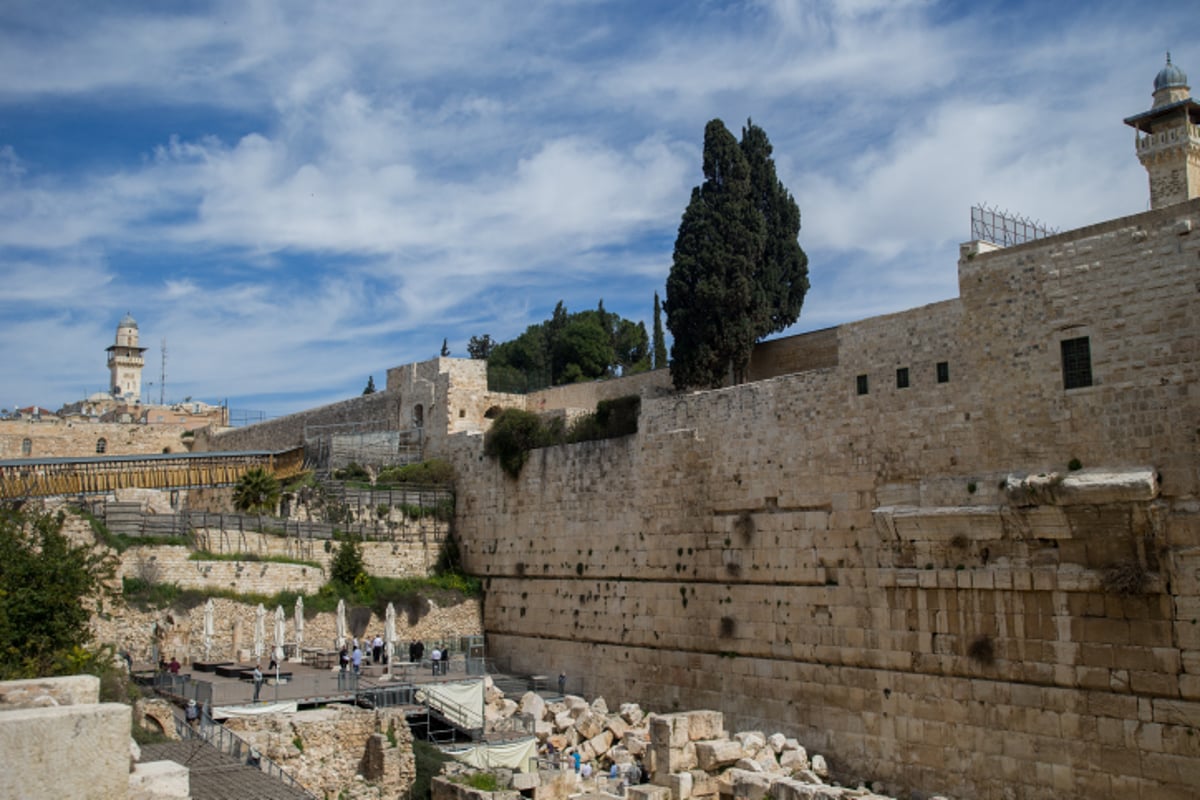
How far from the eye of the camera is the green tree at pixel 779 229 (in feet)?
71.5

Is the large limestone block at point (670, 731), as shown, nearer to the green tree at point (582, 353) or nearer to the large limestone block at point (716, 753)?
the large limestone block at point (716, 753)

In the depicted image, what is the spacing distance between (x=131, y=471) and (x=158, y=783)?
80.1 feet

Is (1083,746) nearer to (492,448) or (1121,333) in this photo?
(1121,333)

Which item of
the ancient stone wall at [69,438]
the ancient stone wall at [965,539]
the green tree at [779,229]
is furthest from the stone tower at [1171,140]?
the ancient stone wall at [69,438]

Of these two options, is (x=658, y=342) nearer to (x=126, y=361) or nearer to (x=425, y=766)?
(x=425, y=766)

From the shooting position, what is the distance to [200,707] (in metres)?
14.2

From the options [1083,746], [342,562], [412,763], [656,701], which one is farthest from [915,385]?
[342,562]

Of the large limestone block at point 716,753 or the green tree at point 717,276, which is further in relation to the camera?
the green tree at point 717,276

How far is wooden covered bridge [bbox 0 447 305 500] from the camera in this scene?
24.2m

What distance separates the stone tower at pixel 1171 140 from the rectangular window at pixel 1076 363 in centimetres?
1344

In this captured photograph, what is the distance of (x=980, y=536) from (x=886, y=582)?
1.61 m

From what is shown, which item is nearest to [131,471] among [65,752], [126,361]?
[65,752]

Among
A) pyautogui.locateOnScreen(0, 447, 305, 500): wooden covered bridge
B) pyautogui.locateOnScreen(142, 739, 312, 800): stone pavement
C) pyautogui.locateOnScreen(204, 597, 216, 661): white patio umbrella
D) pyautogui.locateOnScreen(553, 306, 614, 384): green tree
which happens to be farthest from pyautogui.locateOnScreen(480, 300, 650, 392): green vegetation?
pyautogui.locateOnScreen(142, 739, 312, 800): stone pavement

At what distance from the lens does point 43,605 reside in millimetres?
12844
